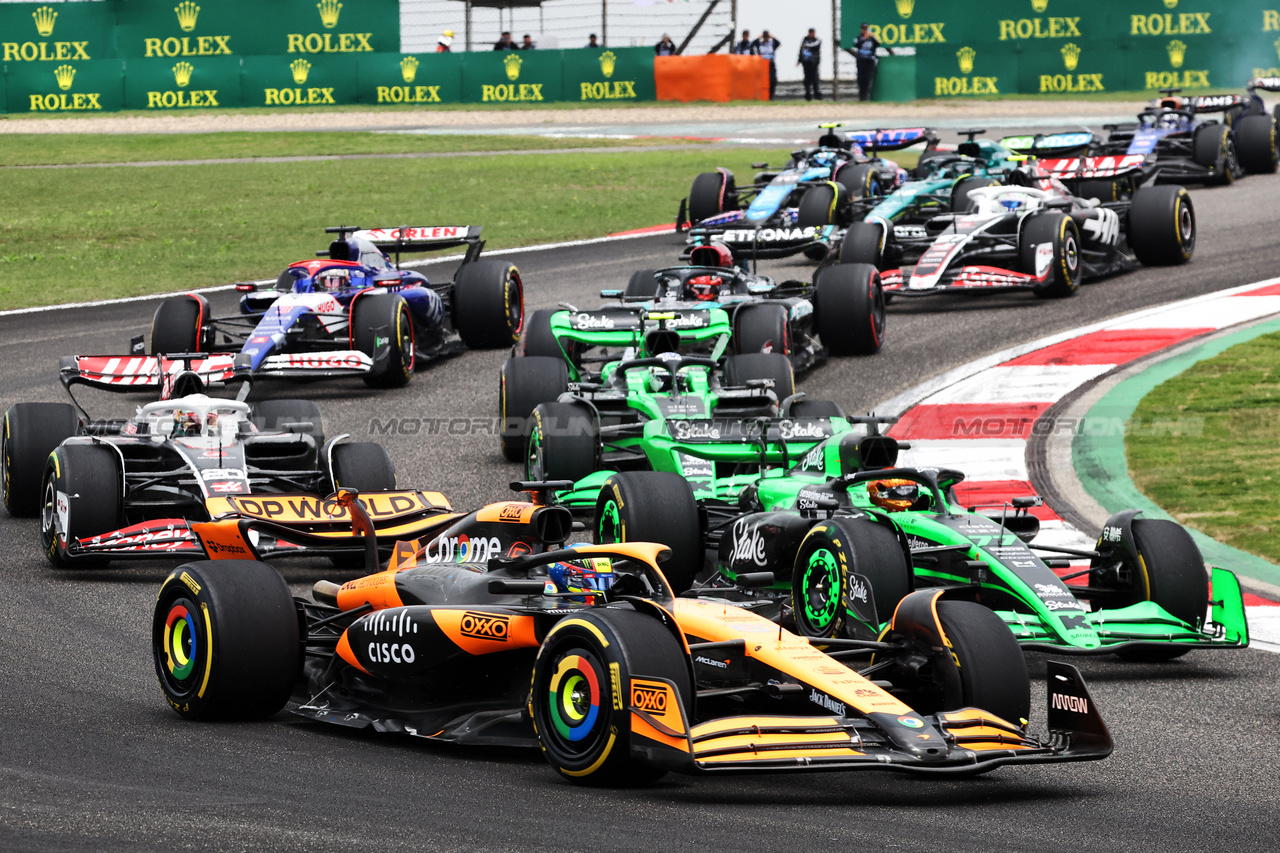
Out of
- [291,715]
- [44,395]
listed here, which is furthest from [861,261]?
[291,715]

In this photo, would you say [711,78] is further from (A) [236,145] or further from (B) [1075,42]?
(A) [236,145]

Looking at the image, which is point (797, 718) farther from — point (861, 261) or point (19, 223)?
point (19, 223)

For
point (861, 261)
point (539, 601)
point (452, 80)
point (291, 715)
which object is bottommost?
point (291, 715)

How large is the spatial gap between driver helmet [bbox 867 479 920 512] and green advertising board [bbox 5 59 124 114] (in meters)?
43.4

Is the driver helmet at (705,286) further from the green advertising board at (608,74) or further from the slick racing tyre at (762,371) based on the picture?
the green advertising board at (608,74)

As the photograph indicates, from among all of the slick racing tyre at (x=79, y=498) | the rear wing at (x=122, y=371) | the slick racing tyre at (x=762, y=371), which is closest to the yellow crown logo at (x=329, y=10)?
the rear wing at (x=122, y=371)

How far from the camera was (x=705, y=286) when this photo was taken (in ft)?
60.4

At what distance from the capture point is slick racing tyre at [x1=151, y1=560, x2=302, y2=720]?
7.84 meters

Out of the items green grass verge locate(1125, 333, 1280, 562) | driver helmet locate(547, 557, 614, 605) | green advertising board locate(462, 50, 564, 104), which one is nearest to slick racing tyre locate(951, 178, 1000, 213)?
green grass verge locate(1125, 333, 1280, 562)

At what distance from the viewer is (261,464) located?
44.2 ft

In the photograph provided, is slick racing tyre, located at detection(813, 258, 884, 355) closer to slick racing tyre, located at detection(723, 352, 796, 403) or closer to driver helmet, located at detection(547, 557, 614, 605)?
slick racing tyre, located at detection(723, 352, 796, 403)

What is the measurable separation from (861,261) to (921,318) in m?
1.12

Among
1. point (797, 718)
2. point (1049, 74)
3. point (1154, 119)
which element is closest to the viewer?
point (797, 718)

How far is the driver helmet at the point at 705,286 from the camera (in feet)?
60.2
